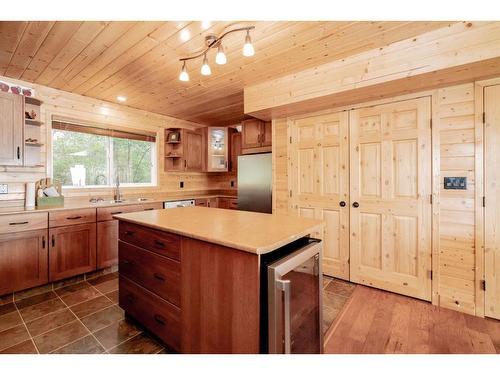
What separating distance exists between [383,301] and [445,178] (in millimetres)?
1350

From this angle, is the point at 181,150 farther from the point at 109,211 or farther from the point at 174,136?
the point at 109,211

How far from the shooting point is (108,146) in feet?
12.0

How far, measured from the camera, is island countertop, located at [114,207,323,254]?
46.2 inches

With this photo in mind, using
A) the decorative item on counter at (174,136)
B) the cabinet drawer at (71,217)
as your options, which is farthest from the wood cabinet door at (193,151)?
the cabinet drawer at (71,217)

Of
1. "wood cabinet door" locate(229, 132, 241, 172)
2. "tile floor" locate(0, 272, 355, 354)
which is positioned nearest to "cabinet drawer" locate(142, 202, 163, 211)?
"tile floor" locate(0, 272, 355, 354)

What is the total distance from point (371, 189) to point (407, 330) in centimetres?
137

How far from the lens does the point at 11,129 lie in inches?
101

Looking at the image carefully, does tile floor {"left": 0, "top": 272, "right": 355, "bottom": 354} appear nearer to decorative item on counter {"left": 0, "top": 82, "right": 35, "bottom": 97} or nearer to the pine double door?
the pine double door

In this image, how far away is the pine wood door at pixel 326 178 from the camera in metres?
2.86

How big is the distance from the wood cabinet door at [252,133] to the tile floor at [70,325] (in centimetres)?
268

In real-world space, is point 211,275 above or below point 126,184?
below
